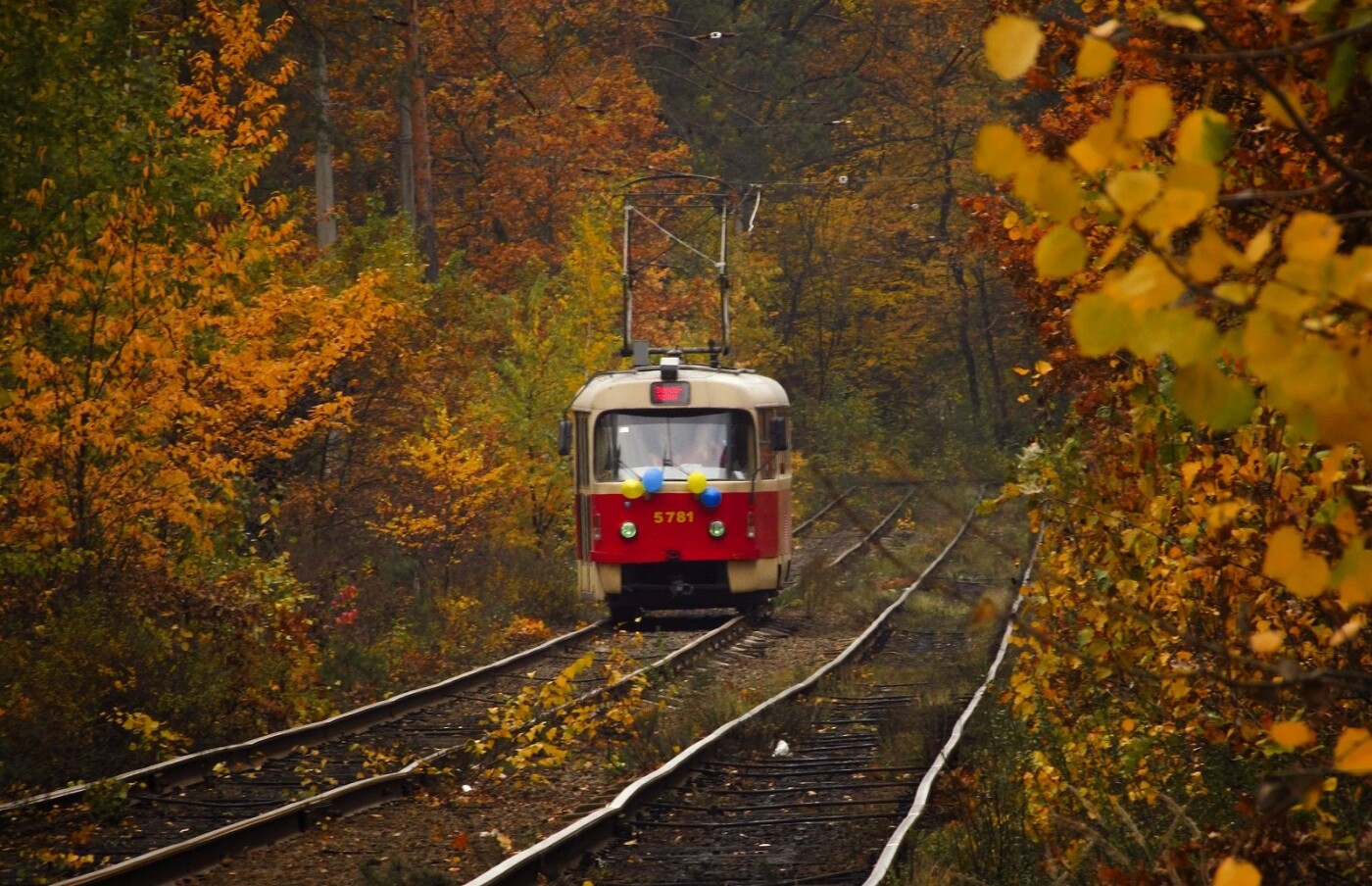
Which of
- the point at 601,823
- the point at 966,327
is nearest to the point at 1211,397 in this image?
the point at 601,823

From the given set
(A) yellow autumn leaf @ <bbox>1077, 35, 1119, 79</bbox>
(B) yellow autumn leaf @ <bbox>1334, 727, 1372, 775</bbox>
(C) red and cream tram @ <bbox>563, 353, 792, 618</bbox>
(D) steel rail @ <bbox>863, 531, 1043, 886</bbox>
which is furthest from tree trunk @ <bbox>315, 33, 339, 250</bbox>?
(B) yellow autumn leaf @ <bbox>1334, 727, 1372, 775</bbox>

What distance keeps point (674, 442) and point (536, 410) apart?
763 centimetres

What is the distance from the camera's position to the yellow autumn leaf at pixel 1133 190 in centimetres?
197

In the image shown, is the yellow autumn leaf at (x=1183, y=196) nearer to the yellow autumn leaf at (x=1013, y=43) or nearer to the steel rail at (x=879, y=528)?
the yellow autumn leaf at (x=1013, y=43)

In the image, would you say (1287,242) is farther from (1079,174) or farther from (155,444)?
(155,444)

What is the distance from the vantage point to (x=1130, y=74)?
21.9ft

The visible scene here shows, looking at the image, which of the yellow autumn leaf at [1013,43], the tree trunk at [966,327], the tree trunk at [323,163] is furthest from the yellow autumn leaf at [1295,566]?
the tree trunk at [966,327]

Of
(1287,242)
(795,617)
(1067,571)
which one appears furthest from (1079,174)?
(795,617)

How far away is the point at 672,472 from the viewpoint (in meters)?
17.2

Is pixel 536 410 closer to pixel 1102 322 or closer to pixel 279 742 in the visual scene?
pixel 279 742

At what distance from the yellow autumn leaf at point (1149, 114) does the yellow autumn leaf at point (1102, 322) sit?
20 centimetres

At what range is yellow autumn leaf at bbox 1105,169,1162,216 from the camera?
197cm

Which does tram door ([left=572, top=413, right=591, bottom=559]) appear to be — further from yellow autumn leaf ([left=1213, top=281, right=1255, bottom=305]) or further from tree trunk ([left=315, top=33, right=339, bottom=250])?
yellow autumn leaf ([left=1213, top=281, right=1255, bottom=305])

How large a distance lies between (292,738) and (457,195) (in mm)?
33103
